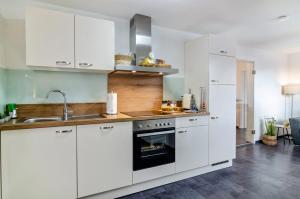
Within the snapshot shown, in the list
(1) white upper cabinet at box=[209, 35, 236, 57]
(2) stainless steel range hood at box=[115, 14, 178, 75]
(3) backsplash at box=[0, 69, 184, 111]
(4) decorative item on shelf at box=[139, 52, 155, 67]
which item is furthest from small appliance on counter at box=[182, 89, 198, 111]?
(3) backsplash at box=[0, 69, 184, 111]

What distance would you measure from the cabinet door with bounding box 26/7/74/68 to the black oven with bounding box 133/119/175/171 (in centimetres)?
113

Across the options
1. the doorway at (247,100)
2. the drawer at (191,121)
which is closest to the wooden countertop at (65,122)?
the drawer at (191,121)

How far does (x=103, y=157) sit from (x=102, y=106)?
2.57 ft

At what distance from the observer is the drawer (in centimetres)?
242

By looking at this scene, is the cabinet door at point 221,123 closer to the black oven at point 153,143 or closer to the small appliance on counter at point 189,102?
the small appliance on counter at point 189,102

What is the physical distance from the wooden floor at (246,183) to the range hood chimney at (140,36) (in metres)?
1.79

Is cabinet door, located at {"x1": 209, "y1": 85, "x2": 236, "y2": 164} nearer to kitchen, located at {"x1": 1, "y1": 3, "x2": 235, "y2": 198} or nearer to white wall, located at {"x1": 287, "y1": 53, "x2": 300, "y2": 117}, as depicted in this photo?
kitchen, located at {"x1": 1, "y1": 3, "x2": 235, "y2": 198}

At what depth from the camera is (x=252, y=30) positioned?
3.06 metres

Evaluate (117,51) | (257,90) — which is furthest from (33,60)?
(257,90)

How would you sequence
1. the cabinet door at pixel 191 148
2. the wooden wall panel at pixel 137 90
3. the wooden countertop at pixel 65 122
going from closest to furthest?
the wooden countertop at pixel 65 122 → the cabinet door at pixel 191 148 → the wooden wall panel at pixel 137 90

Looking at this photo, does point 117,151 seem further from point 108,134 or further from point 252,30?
point 252,30

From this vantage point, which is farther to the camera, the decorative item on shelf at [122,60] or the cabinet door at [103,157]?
the decorative item on shelf at [122,60]

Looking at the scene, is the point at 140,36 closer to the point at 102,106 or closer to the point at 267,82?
the point at 102,106

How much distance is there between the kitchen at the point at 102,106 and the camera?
67.7 inches
